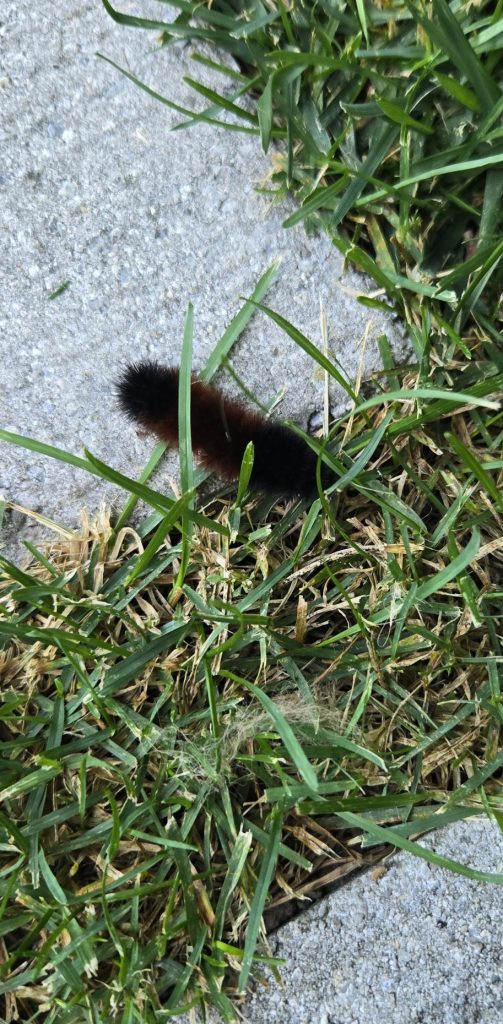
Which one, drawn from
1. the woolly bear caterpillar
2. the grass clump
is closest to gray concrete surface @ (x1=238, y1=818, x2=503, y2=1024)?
the grass clump

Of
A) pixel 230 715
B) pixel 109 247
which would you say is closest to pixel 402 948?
pixel 230 715

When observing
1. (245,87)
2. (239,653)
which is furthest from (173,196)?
(239,653)

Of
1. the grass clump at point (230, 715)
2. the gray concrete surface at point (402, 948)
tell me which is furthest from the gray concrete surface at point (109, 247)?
the gray concrete surface at point (402, 948)

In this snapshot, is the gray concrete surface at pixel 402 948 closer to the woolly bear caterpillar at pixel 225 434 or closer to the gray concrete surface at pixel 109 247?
the woolly bear caterpillar at pixel 225 434

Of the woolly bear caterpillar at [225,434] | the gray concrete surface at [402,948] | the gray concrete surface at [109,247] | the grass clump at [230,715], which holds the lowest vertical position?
the gray concrete surface at [402,948]

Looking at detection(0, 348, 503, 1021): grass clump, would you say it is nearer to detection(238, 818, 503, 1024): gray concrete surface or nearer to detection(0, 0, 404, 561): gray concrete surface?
detection(238, 818, 503, 1024): gray concrete surface

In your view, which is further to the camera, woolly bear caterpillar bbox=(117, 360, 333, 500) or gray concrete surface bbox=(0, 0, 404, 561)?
gray concrete surface bbox=(0, 0, 404, 561)

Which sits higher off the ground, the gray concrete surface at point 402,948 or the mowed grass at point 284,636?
the mowed grass at point 284,636

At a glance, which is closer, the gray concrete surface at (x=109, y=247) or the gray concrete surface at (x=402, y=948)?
the gray concrete surface at (x=402, y=948)

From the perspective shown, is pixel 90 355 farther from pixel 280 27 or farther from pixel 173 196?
pixel 280 27
